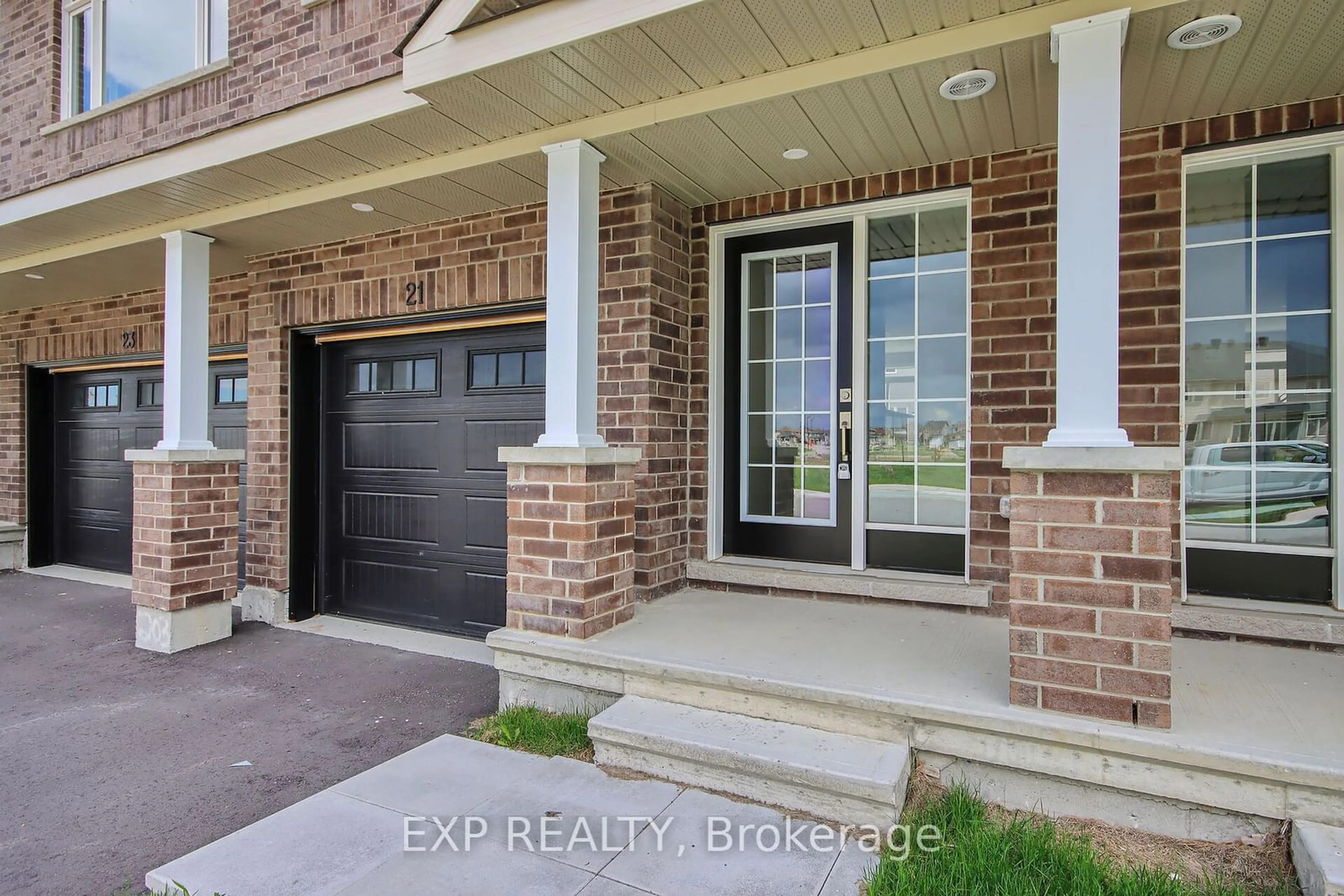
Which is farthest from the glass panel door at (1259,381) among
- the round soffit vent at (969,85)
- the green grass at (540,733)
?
the green grass at (540,733)

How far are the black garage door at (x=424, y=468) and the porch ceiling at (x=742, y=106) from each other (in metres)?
1.00

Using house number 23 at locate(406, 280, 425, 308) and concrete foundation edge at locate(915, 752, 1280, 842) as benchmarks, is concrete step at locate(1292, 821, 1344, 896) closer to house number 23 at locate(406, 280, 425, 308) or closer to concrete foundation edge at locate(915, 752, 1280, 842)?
concrete foundation edge at locate(915, 752, 1280, 842)

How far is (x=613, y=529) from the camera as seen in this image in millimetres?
3531

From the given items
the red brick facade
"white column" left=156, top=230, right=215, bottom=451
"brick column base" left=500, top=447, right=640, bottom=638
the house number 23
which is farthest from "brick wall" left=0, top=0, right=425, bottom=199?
"brick column base" left=500, top=447, right=640, bottom=638

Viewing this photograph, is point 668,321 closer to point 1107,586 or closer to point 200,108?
point 1107,586

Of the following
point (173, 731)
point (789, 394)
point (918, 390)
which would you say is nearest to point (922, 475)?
point (918, 390)

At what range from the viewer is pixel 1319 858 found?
A: 192 centimetres

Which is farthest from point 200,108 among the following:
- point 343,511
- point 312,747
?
point 312,747

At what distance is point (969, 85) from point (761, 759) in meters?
2.73

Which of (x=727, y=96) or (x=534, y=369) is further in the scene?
(x=534, y=369)

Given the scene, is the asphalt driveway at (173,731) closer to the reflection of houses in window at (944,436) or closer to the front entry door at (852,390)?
the front entry door at (852,390)

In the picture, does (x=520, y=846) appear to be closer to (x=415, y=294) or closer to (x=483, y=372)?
(x=483, y=372)

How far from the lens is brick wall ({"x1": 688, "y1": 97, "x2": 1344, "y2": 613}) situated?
3.28 m

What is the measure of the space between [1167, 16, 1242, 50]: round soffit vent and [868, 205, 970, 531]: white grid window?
1.27 meters
